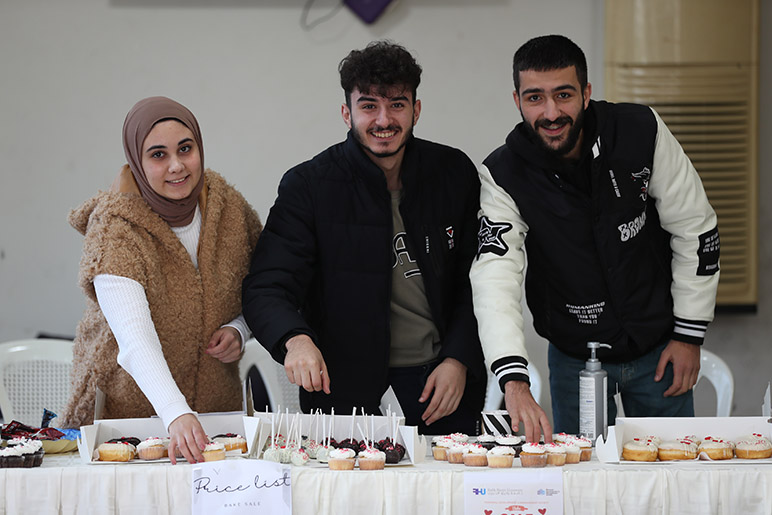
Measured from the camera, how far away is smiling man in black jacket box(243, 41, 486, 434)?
223 centimetres

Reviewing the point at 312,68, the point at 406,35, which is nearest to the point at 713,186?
the point at 406,35

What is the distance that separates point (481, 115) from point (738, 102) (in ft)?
3.49

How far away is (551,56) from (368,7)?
1.58 metres

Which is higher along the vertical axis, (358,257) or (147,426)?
(358,257)

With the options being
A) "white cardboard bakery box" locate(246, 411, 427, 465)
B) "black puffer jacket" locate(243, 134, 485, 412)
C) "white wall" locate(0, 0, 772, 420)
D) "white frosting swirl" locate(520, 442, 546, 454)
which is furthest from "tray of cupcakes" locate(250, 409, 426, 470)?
"white wall" locate(0, 0, 772, 420)

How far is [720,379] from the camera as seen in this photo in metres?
2.95

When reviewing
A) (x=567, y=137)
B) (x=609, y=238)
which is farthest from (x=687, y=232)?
(x=567, y=137)

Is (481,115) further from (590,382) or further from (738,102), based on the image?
(590,382)

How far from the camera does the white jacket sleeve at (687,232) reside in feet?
7.27

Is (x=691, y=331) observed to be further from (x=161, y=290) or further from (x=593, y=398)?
(x=161, y=290)

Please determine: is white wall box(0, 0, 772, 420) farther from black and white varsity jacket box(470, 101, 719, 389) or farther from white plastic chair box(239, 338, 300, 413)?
black and white varsity jacket box(470, 101, 719, 389)

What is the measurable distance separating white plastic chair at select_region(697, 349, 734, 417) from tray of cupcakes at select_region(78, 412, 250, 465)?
1788 mm

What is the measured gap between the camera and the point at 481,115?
3621 millimetres

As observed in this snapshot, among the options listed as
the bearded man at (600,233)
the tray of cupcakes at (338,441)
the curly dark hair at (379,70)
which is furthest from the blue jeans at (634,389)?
the curly dark hair at (379,70)
